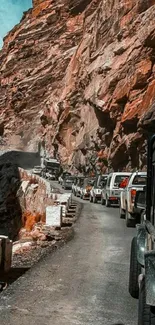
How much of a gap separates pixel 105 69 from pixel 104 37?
9.29 meters

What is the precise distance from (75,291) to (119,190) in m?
16.8

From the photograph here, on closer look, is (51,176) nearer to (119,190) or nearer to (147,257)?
(119,190)

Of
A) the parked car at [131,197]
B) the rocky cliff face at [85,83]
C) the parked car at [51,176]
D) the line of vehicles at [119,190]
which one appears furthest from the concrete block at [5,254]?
the parked car at [51,176]

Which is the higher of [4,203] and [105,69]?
[105,69]

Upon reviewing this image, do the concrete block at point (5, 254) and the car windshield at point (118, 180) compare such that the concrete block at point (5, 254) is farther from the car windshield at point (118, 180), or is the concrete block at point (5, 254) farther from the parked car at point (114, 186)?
the car windshield at point (118, 180)

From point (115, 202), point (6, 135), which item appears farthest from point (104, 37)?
point (6, 135)

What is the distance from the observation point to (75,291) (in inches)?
290

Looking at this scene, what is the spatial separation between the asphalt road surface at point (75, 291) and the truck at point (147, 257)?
0.60 m

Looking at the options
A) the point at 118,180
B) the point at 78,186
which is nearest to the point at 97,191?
the point at 118,180

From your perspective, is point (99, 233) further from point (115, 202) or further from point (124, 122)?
point (124, 122)

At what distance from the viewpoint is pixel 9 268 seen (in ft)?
32.0

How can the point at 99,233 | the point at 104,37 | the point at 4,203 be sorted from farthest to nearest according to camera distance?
1. the point at 104,37
2. the point at 4,203
3. the point at 99,233

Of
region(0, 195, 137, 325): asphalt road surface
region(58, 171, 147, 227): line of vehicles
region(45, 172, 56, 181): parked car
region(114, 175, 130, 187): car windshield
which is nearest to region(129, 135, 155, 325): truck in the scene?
region(0, 195, 137, 325): asphalt road surface

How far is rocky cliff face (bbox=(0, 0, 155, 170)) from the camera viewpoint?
40.0m
